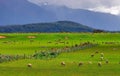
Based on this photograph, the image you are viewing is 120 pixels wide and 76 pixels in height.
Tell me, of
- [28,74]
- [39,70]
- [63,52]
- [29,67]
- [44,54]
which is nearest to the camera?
[28,74]

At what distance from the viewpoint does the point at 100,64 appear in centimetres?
4694

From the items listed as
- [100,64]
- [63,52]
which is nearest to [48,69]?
[100,64]

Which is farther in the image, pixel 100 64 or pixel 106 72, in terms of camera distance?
pixel 100 64

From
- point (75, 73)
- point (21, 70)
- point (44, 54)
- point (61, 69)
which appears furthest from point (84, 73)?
point (44, 54)

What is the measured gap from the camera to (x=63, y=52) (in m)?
69.6

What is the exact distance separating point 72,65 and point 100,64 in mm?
3252

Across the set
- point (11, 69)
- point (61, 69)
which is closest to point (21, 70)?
point (11, 69)

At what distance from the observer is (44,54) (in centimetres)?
6216

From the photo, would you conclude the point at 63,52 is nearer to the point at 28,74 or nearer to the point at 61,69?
the point at 61,69

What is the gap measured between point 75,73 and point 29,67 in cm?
721

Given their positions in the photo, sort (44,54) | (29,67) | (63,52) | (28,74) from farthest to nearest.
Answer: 1. (63,52)
2. (44,54)
3. (29,67)
4. (28,74)

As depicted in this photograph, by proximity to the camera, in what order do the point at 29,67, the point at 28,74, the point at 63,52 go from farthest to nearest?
the point at 63,52 → the point at 29,67 → the point at 28,74

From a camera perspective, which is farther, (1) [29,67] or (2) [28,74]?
(1) [29,67]

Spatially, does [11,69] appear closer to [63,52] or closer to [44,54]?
[44,54]
